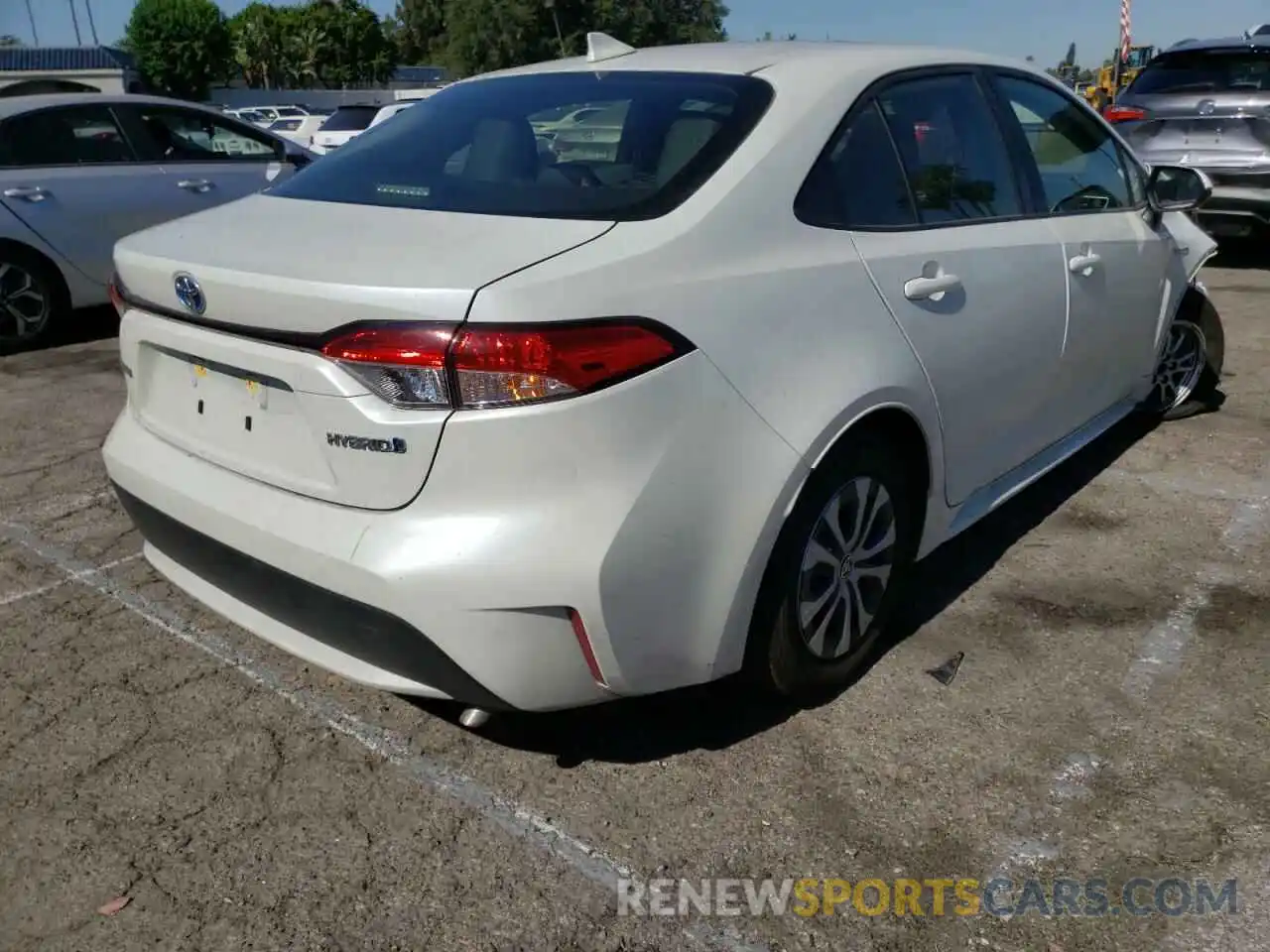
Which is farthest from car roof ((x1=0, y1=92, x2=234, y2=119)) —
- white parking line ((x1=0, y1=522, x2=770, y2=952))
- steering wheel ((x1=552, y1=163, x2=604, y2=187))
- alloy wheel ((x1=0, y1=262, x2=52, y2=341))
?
steering wheel ((x1=552, y1=163, x2=604, y2=187))

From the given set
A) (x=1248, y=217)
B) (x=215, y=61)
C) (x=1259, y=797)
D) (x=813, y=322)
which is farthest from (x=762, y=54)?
(x=215, y=61)

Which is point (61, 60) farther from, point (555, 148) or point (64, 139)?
point (555, 148)

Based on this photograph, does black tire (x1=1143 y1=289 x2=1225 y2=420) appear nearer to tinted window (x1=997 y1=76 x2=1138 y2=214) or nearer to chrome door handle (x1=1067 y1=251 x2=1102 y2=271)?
tinted window (x1=997 y1=76 x2=1138 y2=214)

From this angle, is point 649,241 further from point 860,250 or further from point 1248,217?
point 1248,217

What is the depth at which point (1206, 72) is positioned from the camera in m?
8.70

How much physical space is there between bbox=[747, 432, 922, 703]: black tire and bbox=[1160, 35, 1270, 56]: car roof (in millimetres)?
7371

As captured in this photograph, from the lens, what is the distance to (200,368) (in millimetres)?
2590

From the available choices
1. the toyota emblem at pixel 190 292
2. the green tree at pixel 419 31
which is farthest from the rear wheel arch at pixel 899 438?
the green tree at pixel 419 31

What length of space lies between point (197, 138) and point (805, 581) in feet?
22.9

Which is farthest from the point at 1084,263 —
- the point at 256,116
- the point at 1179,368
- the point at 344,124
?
the point at 256,116

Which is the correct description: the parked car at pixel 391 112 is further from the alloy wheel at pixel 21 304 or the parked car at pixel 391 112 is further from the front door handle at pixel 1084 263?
the alloy wheel at pixel 21 304

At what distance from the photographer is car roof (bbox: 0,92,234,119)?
709cm

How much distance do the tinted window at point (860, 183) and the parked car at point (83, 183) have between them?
15.3 feet

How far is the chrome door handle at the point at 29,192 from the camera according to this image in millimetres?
6879
